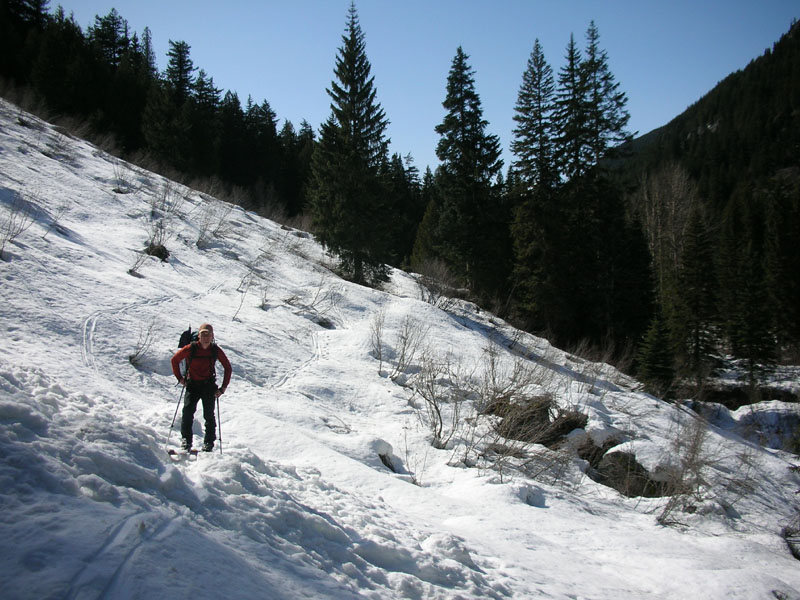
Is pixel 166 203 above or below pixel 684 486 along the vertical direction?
above

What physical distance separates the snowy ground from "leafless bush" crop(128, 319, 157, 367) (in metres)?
0.08

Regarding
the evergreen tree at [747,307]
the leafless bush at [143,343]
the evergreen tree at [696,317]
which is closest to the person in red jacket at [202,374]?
the leafless bush at [143,343]

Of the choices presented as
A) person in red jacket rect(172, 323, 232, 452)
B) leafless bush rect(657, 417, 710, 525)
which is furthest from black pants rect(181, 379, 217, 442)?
leafless bush rect(657, 417, 710, 525)

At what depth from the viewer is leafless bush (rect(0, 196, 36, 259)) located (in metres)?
8.55

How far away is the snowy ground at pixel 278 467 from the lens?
8.61 feet

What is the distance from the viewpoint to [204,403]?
5.19 m

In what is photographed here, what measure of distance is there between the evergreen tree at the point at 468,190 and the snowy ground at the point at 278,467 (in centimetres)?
915

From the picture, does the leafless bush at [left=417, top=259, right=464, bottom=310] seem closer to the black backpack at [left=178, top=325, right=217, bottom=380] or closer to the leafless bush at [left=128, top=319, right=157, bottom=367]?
the leafless bush at [left=128, top=319, right=157, bottom=367]

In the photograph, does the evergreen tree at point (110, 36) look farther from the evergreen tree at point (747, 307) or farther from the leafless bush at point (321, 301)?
the evergreen tree at point (747, 307)

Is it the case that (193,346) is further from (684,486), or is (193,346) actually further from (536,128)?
(536,128)

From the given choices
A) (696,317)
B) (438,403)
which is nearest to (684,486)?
(438,403)

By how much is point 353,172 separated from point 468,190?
298 inches

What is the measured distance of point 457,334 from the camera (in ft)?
47.3

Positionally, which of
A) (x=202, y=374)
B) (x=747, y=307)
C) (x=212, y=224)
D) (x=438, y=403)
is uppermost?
(x=747, y=307)
